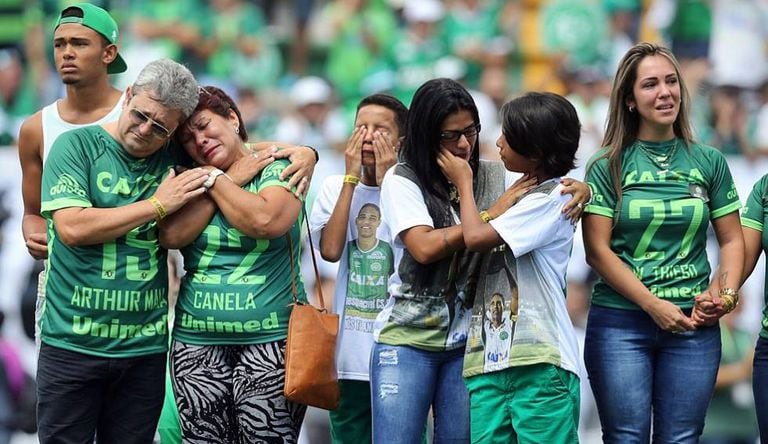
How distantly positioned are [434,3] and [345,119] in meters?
1.21

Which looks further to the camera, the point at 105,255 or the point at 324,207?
the point at 324,207

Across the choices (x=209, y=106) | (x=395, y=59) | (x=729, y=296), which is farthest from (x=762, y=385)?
(x=395, y=59)

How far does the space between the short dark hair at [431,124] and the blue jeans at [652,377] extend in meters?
0.94

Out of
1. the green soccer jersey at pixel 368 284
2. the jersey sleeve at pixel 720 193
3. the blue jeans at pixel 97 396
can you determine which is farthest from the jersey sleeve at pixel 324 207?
the jersey sleeve at pixel 720 193

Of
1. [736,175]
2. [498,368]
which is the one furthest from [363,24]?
[498,368]

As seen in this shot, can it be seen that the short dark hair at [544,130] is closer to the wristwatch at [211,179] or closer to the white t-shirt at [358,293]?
the white t-shirt at [358,293]

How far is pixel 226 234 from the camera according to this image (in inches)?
184

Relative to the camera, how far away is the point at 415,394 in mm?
4633

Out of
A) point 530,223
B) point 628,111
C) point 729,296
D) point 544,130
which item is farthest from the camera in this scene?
point 628,111

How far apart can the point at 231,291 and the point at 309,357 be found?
0.39 metres

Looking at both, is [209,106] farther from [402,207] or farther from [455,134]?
[455,134]

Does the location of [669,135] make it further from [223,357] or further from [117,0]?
[117,0]

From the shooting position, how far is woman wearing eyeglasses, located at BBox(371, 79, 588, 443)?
4.61m

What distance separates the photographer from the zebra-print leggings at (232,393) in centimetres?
465
